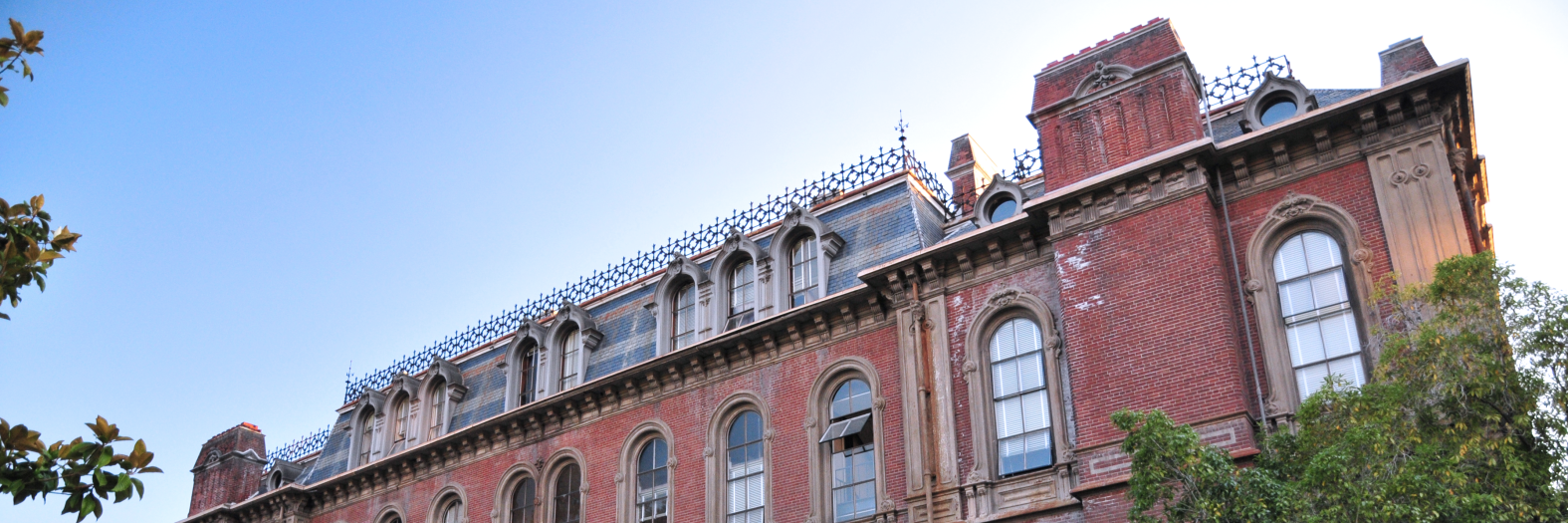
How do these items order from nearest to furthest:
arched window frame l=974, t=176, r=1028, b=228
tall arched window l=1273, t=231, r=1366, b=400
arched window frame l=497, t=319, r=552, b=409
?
tall arched window l=1273, t=231, r=1366, b=400
arched window frame l=974, t=176, r=1028, b=228
arched window frame l=497, t=319, r=552, b=409

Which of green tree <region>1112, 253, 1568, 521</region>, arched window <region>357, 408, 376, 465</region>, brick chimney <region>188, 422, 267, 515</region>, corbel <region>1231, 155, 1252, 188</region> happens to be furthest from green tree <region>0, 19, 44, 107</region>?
brick chimney <region>188, 422, 267, 515</region>

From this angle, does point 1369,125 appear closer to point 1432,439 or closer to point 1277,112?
point 1277,112

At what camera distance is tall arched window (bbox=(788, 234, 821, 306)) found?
22.7 m

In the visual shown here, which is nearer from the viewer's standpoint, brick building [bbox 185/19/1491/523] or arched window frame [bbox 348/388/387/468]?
brick building [bbox 185/19/1491/523]

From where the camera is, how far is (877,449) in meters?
20.2

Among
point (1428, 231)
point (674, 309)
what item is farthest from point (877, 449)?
point (1428, 231)

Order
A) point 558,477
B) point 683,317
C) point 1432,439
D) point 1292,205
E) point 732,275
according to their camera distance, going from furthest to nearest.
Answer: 1. point 558,477
2. point 683,317
3. point 732,275
4. point 1292,205
5. point 1432,439

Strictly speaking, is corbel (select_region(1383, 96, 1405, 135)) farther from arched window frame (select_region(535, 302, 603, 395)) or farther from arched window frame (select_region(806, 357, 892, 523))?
arched window frame (select_region(535, 302, 603, 395))

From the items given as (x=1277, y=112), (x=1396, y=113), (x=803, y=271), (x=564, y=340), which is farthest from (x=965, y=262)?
(x=564, y=340)

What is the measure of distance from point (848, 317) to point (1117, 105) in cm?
561

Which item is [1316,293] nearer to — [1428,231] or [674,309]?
[1428,231]

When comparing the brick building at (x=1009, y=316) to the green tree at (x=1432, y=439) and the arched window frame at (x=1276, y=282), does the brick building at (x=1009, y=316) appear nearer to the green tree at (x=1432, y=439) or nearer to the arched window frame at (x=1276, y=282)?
the arched window frame at (x=1276, y=282)

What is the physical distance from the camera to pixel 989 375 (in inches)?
759

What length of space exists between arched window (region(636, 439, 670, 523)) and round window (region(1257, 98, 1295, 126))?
1167 cm
